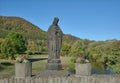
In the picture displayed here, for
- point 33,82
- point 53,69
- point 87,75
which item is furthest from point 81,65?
point 33,82

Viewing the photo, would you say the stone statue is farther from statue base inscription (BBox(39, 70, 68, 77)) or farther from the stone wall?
the stone wall

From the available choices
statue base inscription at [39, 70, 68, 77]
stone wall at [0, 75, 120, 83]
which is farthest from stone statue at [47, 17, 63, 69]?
stone wall at [0, 75, 120, 83]

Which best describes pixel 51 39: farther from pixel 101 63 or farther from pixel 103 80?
pixel 101 63

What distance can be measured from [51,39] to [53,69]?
5.32 ft

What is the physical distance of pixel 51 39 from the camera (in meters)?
14.1

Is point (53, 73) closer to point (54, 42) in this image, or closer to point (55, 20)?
point (54, 42)

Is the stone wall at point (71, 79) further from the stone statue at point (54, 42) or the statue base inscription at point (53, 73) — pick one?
the stone statue at point (54, 42)

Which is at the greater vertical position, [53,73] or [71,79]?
[53,73]

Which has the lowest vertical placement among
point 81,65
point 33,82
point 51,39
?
point 33,82

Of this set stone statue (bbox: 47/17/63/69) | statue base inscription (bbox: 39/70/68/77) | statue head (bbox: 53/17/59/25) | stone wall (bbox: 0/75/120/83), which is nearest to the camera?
stone wall (bbox: 0/75/120/83)

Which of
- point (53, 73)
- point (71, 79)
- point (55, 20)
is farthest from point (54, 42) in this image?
point (71, 79)

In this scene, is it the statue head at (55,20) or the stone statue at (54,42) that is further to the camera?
the statue head at (55,20)

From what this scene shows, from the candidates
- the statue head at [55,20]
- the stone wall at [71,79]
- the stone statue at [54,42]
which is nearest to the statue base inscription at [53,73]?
the stone statue at [54,42]

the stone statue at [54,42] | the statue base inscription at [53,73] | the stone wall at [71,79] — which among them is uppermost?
the stone statue at [54,42]
